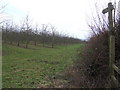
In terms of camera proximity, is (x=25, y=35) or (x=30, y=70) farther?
(x=25, y=35)

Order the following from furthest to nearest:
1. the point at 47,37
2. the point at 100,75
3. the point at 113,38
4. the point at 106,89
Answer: the point at 47,37, the point at 100,75, the point at 113,38, the point at 106,89

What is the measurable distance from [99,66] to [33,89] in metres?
2.22

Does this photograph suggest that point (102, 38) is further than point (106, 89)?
Yes

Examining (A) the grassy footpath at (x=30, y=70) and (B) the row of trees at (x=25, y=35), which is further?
(B) the row of trees at (x=25, y=35)

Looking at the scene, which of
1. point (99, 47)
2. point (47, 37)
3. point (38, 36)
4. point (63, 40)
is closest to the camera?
point (99, 47)

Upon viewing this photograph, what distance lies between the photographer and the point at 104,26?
5.95 m

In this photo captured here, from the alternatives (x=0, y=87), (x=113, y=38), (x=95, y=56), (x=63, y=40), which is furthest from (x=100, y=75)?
(x=63, y=40)

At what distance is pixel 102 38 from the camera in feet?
18.5

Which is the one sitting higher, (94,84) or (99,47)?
(99,47)

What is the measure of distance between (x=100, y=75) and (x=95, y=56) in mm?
651

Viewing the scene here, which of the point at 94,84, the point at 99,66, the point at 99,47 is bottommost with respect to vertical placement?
the point at 94,84

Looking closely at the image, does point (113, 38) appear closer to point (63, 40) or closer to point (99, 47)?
point (99, 47)

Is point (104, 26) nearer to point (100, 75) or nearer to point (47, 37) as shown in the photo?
point (100, 75)

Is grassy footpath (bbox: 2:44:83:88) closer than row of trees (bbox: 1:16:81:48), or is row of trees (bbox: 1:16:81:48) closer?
grassy footpath (bbox: 2:44:83:88)
